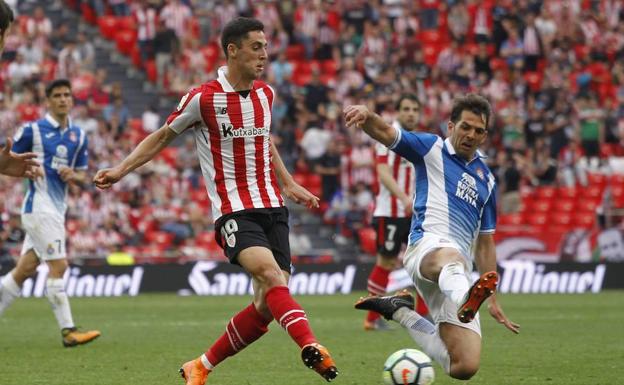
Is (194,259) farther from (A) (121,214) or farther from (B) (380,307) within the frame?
(B) (380,307)

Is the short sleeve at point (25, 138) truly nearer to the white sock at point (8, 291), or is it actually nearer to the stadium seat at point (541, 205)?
the white sock at point (8, 291)

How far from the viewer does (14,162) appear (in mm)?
7812

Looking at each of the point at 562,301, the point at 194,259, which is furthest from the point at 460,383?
the point at 194,259

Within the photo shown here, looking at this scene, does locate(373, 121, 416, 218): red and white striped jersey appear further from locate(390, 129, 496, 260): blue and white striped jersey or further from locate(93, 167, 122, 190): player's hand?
locate(93, 167, 122, 190): player's hand

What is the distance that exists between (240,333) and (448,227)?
5.55 feet

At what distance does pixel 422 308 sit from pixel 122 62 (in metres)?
16.4

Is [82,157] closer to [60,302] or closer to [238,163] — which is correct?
[60,302]

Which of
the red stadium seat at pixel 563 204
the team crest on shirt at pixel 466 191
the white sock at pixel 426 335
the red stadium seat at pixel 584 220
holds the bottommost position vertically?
the red stadium seat at pixel 584 220

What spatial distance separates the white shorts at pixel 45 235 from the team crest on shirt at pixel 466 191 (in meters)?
5.28

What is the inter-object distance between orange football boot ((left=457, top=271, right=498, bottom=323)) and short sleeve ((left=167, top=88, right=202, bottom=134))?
229 cm

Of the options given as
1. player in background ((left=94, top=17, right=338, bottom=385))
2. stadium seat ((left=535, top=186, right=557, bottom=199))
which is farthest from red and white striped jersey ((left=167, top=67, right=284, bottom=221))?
stadium seat ((left=535, top=186, right=557, bottom=199))

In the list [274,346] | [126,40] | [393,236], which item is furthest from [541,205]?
[274,346]

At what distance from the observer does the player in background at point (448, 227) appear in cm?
862

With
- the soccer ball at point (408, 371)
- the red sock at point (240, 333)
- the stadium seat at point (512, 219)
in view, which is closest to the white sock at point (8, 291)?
the red sock at point (240, 333)
